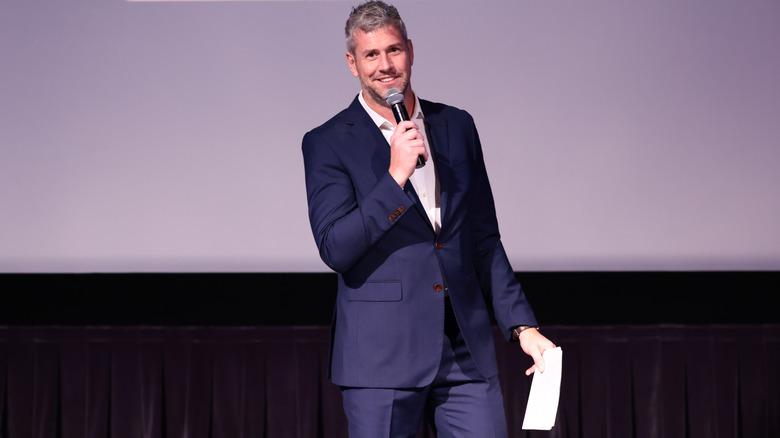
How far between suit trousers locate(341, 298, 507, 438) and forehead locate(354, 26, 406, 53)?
488mm

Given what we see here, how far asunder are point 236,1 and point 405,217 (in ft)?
6.19

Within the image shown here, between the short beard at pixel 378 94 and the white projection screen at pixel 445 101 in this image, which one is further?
the white projection screen at pixel 445 101

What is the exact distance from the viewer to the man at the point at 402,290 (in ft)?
4.52

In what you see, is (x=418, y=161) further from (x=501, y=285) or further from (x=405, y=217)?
(x=501, y=285)

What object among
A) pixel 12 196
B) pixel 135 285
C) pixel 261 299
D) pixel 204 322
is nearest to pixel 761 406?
pixel 261 299

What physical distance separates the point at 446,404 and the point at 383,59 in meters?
0.64

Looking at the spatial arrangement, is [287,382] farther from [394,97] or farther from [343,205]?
[394,97]

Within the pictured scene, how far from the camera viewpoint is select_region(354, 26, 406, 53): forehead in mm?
1388

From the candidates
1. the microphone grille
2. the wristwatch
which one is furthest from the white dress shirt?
the wristwatch

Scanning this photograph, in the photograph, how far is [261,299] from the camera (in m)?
2.97

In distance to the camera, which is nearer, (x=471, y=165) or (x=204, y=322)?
(x=471, y=165)

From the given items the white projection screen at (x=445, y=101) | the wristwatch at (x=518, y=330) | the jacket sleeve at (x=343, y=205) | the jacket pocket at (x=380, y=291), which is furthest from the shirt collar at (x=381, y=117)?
the white projection screen at (x=445, y=101)

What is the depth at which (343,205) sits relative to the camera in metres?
1.38

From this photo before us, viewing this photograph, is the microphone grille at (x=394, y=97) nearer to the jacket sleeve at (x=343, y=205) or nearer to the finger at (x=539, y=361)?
the jacket sleeve at (x=343, y=205)
